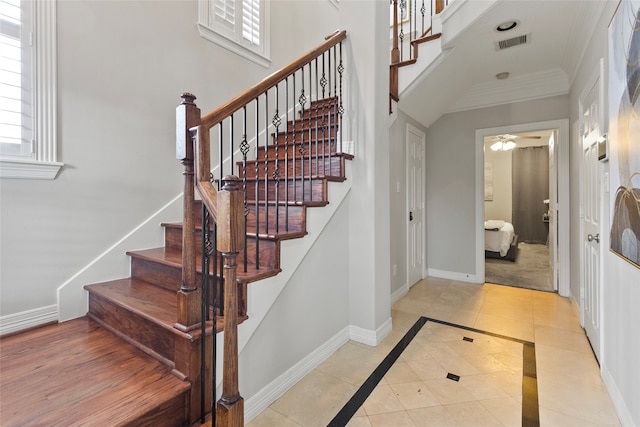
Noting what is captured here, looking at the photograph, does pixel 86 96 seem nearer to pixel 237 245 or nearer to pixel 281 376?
pixel 237 245

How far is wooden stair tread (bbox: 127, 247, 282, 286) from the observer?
5.14 ft

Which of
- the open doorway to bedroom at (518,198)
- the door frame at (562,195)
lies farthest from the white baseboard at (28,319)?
the open doorway to bedroom at (518,198)

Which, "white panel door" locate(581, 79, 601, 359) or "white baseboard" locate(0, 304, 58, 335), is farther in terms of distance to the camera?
"white panel door" locate(581, 79, 601, 359)

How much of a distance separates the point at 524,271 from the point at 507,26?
11.8 ft

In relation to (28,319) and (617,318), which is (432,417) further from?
(28,319)

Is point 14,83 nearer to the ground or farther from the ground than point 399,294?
farther from the ground

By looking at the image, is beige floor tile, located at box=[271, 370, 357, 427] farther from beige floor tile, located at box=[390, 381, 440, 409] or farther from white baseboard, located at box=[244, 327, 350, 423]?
beige floor tile, located at box=[390, 381, 440, 409]

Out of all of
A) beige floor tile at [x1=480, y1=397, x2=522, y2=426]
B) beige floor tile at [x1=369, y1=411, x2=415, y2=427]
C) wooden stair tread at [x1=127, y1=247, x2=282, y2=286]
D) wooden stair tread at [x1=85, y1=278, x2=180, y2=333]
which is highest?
wooden stair tread at [x1=127, y1=247, x2=282, y2=286]

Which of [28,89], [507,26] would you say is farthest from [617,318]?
[28,89]

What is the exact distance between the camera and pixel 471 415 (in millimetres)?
1624

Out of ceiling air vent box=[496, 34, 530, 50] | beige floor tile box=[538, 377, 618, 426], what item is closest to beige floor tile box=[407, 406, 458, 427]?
beige floor tile box=[538, 377, 618, 426]

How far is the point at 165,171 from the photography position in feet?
8.14

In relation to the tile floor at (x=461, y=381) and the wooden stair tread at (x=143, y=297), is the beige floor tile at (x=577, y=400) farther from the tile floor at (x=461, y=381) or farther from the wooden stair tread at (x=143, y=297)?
the wooden stair tread at (x=143, y=297)

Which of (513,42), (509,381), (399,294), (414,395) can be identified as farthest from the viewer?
(399,294)
